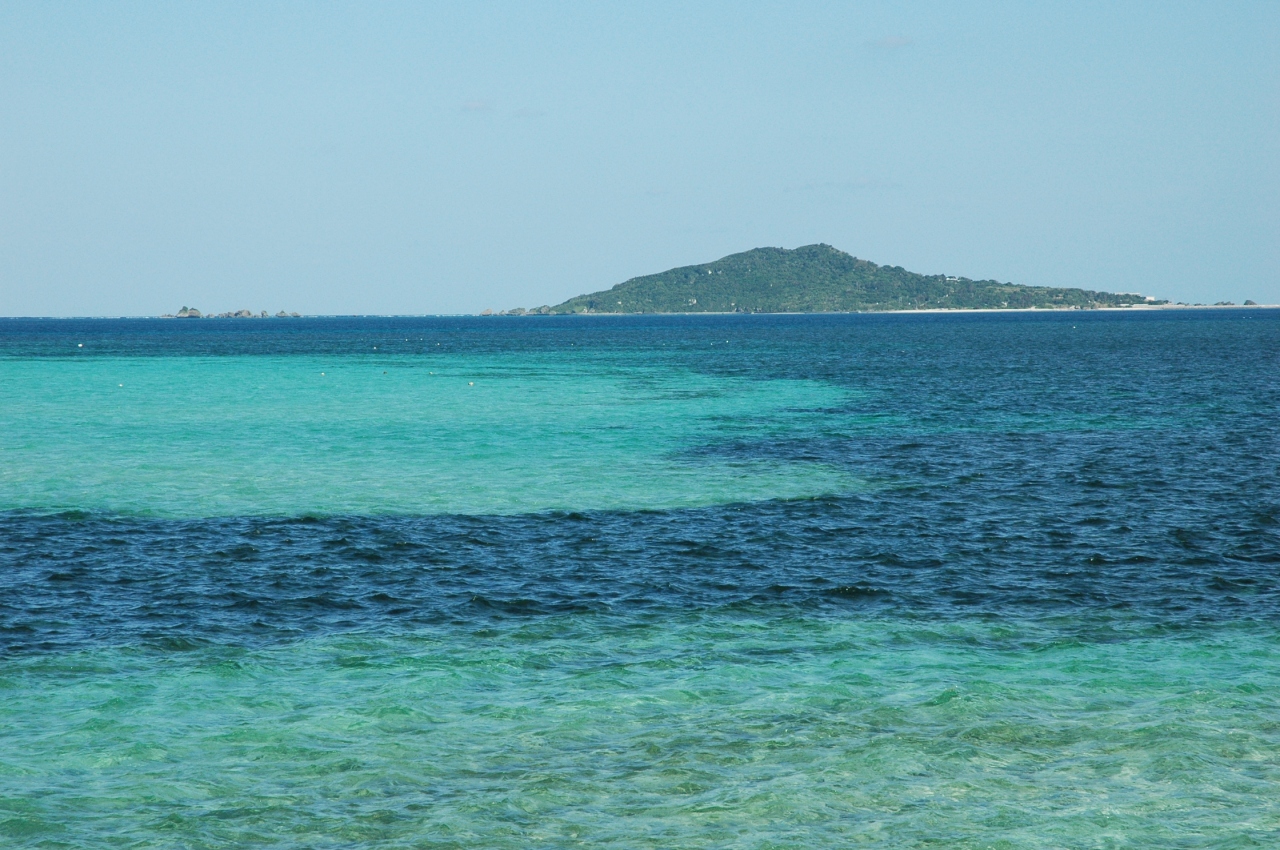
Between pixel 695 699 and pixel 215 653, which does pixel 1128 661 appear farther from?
pixel 215 653

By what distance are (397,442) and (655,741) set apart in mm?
37938

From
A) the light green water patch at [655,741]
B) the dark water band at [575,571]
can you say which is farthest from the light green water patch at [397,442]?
the light green water patch at [655,741]

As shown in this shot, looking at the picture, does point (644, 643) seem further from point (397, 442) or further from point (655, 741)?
point (397, 442)

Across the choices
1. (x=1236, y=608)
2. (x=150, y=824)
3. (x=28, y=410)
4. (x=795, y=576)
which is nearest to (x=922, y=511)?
(x=795, y=576)

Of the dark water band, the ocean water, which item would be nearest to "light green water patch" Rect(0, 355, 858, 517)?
the ocean water

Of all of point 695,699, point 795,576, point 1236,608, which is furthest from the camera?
point 795,576

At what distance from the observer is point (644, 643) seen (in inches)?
854

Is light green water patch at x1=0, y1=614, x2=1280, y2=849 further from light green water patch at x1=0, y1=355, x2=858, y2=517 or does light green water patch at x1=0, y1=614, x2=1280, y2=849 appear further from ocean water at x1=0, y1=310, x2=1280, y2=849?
light green water patch at x1=0, y1=355, x2=858, y2=517

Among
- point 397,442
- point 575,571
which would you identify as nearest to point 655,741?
point 575,571

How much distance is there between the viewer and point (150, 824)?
14.4 meters

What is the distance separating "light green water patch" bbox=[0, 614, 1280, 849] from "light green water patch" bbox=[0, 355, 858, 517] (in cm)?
1545

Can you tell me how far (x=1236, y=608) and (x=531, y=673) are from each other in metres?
14.4

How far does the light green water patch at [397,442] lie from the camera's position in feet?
125

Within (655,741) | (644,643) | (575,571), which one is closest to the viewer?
(655,741)
